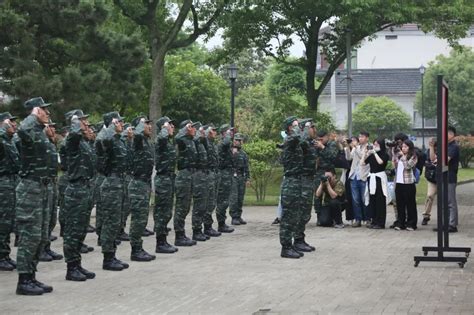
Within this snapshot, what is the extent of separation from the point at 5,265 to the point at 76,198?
1.92m

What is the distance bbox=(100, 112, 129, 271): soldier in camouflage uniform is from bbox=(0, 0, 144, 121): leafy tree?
9345 mm

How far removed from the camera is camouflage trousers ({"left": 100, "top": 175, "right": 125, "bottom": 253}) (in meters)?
10.3

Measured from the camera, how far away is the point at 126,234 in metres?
14.1

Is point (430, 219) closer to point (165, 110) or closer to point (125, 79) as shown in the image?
point (125, 79)

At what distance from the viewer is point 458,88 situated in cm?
5841

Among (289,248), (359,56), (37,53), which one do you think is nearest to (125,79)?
(37,53)

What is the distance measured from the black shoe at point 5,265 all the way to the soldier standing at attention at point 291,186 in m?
3.84

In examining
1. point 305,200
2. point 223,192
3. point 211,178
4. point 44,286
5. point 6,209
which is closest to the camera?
point 44,286

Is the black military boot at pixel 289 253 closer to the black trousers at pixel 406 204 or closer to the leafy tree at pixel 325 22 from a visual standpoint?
the black trousers at pixel 406 204

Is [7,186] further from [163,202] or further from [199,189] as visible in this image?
[199,189]

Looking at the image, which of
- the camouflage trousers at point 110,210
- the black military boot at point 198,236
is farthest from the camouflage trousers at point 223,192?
the camouflage trousers at point 110,210

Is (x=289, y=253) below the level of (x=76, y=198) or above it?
below

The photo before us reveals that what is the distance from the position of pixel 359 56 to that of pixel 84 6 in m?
58.1

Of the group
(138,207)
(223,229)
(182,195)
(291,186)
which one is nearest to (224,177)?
(223,229)
